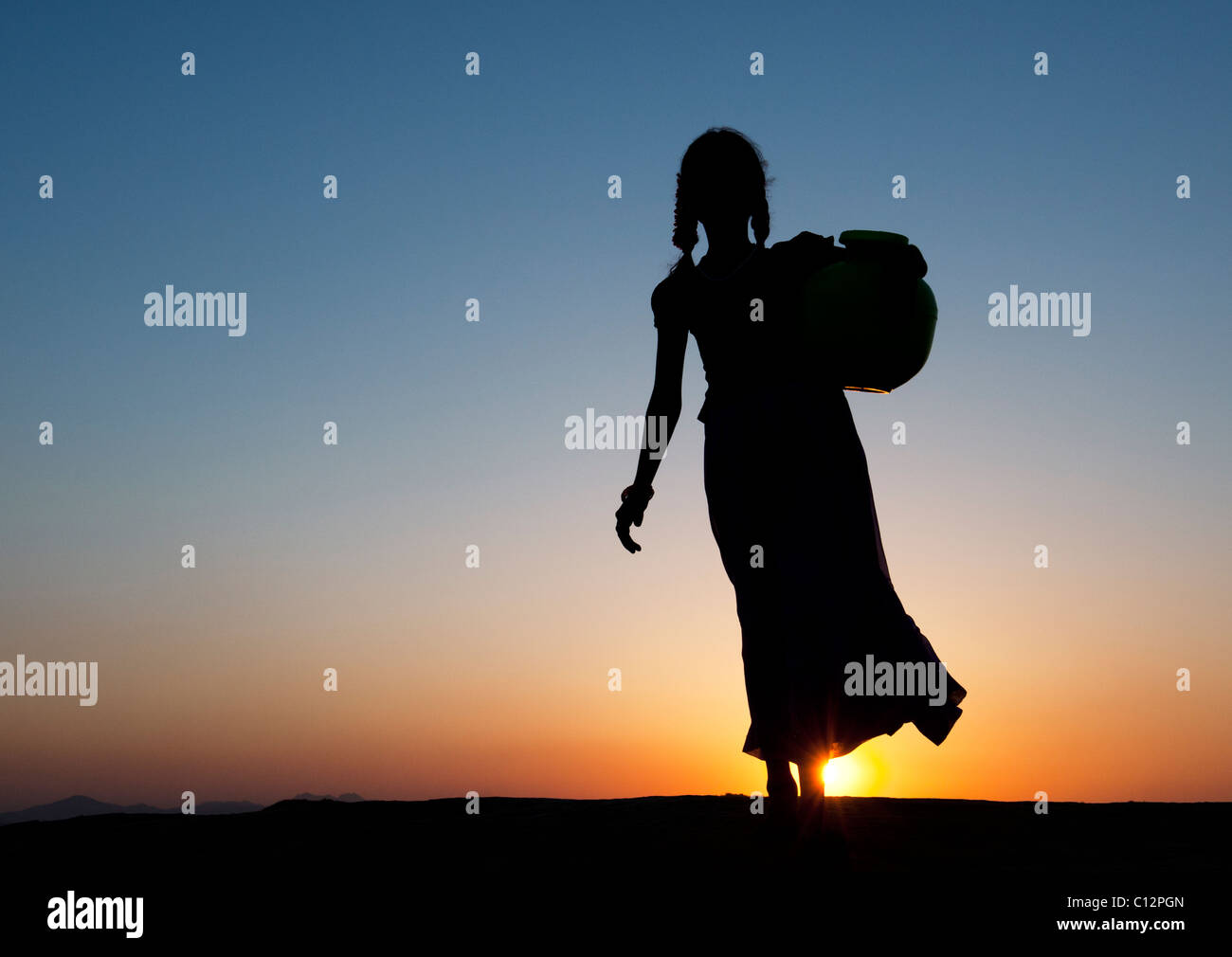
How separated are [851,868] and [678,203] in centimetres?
270

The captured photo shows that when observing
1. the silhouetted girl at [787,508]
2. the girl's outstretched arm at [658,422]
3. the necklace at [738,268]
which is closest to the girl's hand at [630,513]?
the girl's outstretched arm at [658,422]

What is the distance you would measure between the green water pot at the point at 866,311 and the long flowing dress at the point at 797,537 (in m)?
0.09

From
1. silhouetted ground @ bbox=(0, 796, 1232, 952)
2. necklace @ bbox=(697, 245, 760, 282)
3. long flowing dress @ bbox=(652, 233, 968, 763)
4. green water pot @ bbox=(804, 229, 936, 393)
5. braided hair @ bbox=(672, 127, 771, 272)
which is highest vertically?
braided hair @ bbox=(672, 127, 771, 272)

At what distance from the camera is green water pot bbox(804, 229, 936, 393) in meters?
4.21

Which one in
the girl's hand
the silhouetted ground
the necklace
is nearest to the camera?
the silhouetted ground

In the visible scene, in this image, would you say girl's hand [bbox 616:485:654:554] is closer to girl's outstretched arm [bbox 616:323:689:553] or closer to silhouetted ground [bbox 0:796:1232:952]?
girl's outstretched arm [bbox 616:323:689:553]

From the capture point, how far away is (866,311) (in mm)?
4199

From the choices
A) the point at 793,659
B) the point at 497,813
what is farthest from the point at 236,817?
the point at 793,659

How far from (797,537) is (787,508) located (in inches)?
5.0

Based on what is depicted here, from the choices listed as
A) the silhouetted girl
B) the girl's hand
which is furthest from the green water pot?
the girl's hand

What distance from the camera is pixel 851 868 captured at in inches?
151
